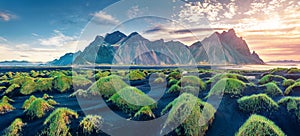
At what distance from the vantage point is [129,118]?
762cm

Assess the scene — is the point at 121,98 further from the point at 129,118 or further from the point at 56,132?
the point at 56,132

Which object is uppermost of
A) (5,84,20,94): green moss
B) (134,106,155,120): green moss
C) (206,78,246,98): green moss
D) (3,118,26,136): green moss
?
(206,78,246,98): green moss

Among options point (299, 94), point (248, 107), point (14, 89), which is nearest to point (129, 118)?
point (248, 107)

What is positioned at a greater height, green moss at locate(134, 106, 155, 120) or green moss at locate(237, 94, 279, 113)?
green moss at locate(237, 94, 279, 113)

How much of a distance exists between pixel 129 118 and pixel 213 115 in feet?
Result: 9.91

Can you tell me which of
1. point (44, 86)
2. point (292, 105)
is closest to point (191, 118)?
point (292, 105)

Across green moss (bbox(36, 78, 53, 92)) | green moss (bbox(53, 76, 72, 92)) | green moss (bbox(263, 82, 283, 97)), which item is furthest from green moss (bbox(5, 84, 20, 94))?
green moss (bbox(263, 82, 283, 97))

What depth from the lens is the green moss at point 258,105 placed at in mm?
7730

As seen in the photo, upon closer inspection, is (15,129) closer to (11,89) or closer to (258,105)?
(258,105)

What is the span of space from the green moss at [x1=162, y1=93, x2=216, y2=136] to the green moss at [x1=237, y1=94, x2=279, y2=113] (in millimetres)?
1784

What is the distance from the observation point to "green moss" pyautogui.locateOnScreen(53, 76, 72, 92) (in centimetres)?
1411

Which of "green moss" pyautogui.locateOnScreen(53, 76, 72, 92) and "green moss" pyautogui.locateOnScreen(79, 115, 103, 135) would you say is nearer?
"green moss" pyautogui.locateOnScreen(79, 115, 103, 135)

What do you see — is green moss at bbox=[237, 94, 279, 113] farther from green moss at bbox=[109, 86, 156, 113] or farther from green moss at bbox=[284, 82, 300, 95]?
green moss at bbox=[284, 82, 300, 95]

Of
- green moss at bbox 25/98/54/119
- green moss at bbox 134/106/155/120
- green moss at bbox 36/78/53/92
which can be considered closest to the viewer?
green moss at bbox 134/106/155/120
